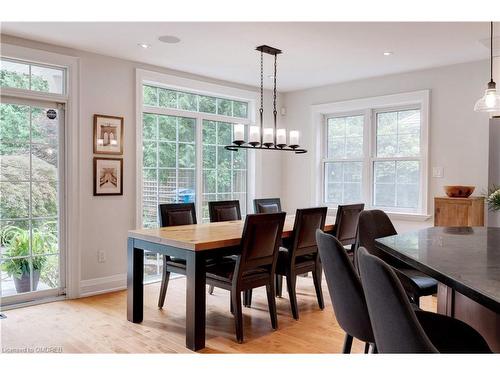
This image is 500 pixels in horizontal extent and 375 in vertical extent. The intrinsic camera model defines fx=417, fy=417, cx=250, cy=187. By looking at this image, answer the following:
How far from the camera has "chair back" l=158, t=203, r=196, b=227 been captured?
4039 millimetres

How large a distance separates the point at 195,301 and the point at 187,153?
2686mm

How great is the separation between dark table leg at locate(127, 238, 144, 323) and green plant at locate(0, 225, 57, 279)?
3.89ft

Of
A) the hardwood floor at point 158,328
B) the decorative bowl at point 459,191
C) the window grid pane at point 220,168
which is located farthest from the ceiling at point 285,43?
the hardwood floor at point 158,328

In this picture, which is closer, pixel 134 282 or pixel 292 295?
pixel 134 282

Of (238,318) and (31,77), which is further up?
(31,77)

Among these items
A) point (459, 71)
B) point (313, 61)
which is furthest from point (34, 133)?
point (459, 71)

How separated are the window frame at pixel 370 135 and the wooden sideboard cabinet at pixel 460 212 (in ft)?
1.75

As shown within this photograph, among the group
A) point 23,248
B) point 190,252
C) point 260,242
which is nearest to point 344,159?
point 260,242

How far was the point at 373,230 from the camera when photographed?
247 cm

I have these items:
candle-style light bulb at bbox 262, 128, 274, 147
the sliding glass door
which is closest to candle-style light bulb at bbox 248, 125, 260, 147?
candle-style light bulb at bbox 262, 128, 274, 147

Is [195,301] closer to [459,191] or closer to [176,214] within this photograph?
[176,214]

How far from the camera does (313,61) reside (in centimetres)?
457

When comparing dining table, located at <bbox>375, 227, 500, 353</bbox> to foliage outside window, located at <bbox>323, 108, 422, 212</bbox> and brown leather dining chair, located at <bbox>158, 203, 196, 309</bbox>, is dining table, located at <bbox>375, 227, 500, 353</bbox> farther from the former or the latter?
foliage outside window, located at <bbox>323, 108, 422, 212</bbox>
